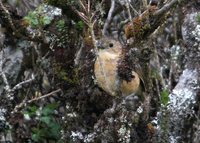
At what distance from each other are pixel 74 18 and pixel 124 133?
0.87m

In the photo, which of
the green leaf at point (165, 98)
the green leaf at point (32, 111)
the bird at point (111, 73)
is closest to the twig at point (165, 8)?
the bird at point (111, 73)

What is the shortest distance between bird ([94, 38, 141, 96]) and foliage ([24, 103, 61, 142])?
0.80 m

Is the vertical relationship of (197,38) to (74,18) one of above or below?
below

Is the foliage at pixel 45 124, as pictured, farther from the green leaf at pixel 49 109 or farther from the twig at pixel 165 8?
the twig at pixel 165 8

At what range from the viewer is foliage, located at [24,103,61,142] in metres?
4.88

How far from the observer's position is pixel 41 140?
496 cm

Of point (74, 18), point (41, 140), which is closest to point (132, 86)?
point (74, 18)

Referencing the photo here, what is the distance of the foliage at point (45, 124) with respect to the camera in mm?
4875

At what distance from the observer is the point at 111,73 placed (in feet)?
13.1

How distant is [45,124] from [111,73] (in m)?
1.22

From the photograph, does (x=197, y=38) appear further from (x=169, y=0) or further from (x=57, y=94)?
(x=57, y=94)

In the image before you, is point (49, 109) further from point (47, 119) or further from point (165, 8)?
point (165, 8)

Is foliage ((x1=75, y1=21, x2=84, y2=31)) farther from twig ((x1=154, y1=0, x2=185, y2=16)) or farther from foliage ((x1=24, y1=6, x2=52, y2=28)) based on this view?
twig ((x1=154, y1=0, x2=185, y2=16))

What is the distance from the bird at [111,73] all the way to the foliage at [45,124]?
Answer: 31.6 inches
